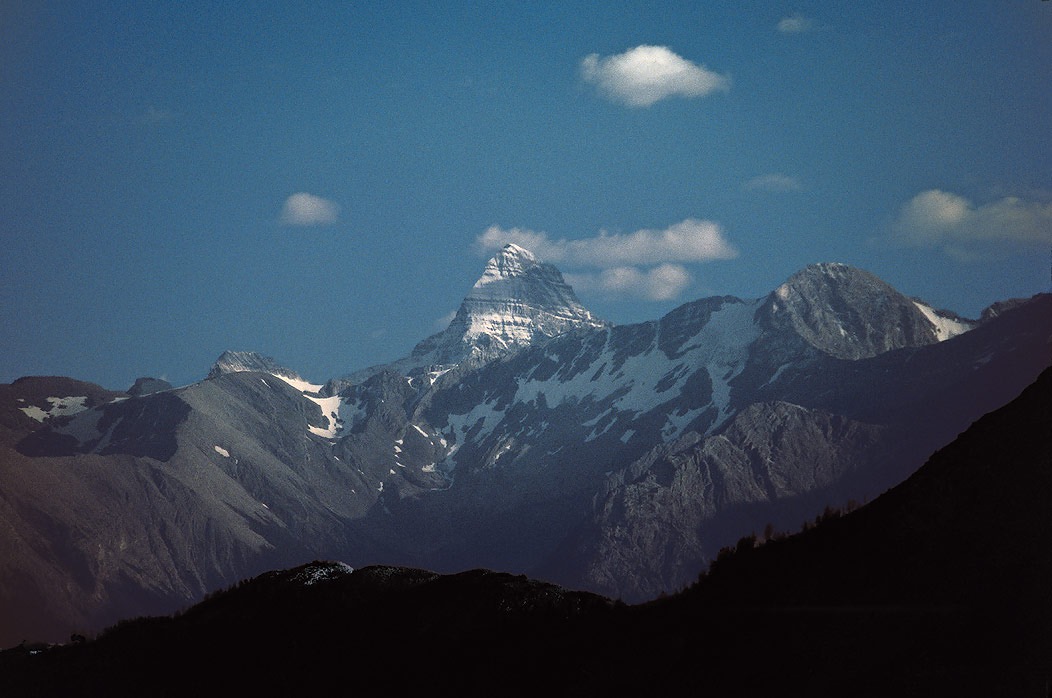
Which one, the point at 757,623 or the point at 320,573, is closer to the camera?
the point at 757,623

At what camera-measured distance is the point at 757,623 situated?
38.3 meters

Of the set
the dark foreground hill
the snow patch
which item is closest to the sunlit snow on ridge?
the snow patch

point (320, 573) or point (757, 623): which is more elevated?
point (320, 573)

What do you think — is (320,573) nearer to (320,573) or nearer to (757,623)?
(320,573)

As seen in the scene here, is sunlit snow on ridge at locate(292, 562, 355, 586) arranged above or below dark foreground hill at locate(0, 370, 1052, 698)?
above

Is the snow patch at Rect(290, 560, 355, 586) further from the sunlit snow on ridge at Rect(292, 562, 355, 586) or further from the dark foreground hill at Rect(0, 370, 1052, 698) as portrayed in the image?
the dark foreground hill at Rect(0, 370, 1052, 698)

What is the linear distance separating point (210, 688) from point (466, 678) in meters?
11.9

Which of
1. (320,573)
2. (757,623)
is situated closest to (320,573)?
(320,573)

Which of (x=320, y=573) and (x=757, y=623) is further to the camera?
(x=320, y=573)

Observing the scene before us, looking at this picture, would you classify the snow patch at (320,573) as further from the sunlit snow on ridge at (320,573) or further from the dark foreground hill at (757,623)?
the dark foreground hill at (757,623)

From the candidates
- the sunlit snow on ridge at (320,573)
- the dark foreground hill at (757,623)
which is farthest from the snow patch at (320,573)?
the dark foreground hill at (757,623)

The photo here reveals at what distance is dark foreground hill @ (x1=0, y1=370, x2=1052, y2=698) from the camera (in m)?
34.9

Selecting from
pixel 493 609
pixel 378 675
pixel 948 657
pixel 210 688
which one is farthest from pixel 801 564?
pixel 210 688

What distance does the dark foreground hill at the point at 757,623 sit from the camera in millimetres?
34906
